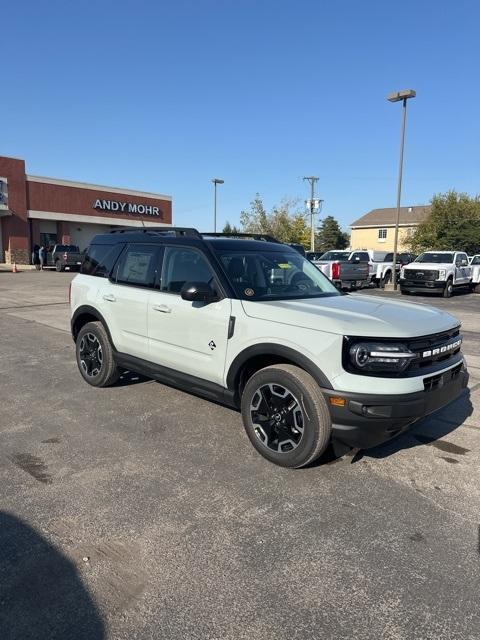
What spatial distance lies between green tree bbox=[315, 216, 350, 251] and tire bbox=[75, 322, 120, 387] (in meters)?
97.2

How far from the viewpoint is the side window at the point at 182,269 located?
4387 millimetres

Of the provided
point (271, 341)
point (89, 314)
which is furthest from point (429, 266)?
point (271, 341)

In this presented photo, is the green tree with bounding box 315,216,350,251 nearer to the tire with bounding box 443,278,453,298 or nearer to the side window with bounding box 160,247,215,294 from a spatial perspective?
the tire with bounding box 443,278,453,298

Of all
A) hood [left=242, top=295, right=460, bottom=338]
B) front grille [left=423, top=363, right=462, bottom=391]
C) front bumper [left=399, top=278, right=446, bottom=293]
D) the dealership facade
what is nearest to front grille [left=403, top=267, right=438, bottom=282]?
front bumper [left=399, top=278, right=446, bottom=293]

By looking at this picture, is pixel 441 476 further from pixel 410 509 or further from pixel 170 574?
pixel 170 574

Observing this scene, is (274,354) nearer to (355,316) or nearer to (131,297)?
(355,316)

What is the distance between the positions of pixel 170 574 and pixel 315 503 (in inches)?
43.9

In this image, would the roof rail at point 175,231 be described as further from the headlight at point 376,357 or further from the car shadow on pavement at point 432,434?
the car shadow on pavement at point 432,434

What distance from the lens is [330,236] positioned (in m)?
104

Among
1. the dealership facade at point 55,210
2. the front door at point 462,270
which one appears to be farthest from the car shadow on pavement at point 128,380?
the dealership facade at point 55,210

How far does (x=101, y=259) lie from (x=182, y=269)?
5.31 ft

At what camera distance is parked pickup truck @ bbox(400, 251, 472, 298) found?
65.1ft

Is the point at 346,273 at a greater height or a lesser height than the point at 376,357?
greater

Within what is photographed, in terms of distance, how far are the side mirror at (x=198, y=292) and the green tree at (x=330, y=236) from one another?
98.5 metres
